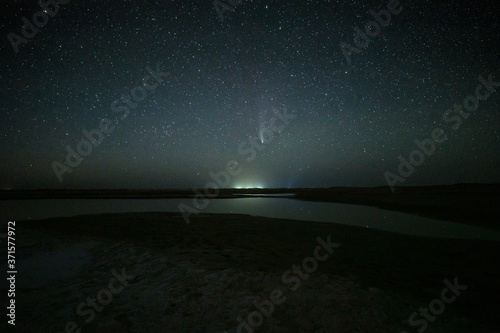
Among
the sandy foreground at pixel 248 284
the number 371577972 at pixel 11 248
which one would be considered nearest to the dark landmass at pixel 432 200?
the sandy foreground at pixel 248 284

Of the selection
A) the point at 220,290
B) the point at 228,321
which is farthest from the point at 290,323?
the point at 220,290

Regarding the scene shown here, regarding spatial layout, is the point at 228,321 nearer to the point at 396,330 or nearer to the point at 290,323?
the point at 290,323

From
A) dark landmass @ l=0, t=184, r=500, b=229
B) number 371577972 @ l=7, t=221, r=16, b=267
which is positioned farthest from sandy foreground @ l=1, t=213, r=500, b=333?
dark landmass @ l=0, t=184, r=500, b=229

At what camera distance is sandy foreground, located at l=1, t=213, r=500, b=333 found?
165 inches

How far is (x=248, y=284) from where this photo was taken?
571 centimetres

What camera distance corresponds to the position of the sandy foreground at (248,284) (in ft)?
13.8

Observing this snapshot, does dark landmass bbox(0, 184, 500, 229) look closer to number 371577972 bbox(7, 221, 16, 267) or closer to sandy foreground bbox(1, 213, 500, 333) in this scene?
sandy foreground bbox(1, 213, 500, 333)

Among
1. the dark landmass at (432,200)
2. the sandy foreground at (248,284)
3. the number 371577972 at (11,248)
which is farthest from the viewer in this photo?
the dark landmass at (432,200)

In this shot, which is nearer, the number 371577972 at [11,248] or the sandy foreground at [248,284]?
the sandy foreground at [248,284]

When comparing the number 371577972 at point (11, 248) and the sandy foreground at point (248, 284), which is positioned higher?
the number 371577972 at point (11, 248)

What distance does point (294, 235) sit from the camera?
1105cm

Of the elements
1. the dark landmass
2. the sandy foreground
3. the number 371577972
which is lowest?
the sandy foreground

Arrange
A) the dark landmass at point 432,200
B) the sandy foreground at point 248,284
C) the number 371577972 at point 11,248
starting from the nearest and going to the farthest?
the sandy foreground at point 248,284 → the number 371577972 at point 11,248 → the dark landmass at point 432,200

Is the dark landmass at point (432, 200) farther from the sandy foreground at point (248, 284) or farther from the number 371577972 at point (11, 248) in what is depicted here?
the number 371577972 at point (11, 248)
